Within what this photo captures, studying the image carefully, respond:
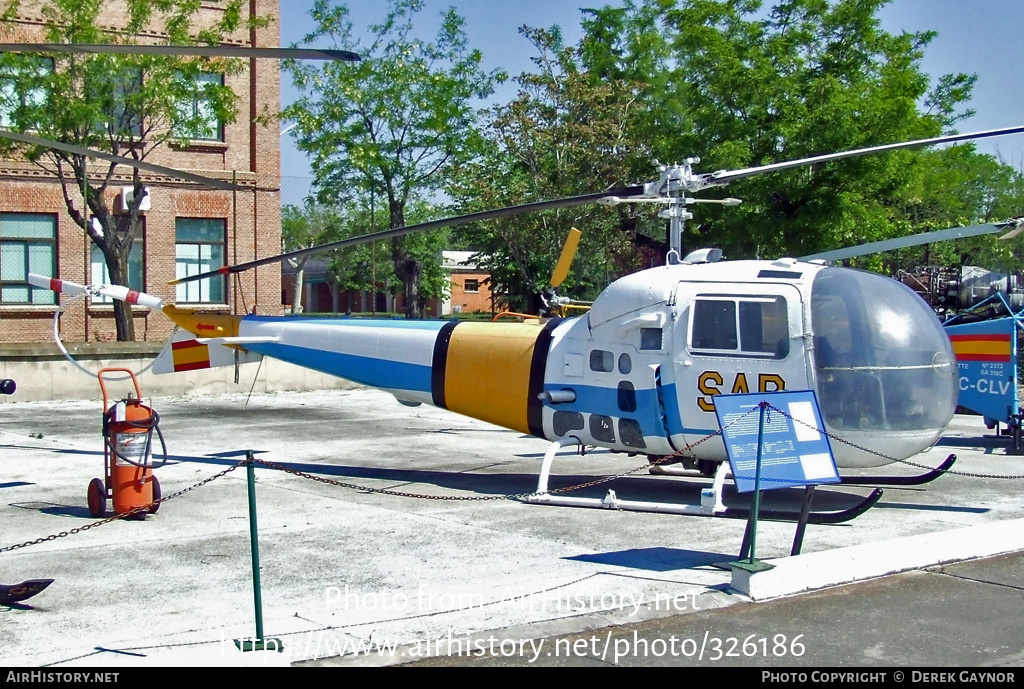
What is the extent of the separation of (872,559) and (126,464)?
6611mm

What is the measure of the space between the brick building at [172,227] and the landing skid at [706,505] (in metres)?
17.9

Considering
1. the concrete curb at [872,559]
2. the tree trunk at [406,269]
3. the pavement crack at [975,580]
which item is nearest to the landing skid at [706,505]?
the concrete curb at [872,559]

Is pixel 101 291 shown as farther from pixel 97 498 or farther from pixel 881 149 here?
pixel 881 149

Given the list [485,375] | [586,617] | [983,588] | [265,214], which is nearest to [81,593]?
[586,617]

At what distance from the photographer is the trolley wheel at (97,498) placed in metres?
9.98

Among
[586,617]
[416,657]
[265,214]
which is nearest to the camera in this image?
[416,657]

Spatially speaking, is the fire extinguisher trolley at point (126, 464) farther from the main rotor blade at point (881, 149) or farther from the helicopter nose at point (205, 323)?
the main rotor blade at point (881, 149)

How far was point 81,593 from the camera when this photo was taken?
7.44 meters

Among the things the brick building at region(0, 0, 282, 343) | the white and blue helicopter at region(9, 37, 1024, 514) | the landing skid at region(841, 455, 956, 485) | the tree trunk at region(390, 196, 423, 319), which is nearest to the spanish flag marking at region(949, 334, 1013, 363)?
the landing skid at region(841, 455, 956, 485)

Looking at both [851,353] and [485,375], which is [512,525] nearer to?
[485,375]

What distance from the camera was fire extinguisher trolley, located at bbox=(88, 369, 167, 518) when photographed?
32.5ft

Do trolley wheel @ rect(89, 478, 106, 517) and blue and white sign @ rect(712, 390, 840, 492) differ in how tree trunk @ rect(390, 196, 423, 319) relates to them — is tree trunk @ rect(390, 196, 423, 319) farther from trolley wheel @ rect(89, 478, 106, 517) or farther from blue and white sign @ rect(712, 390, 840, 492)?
blue and white sign @ rect(712, 390, 840, 492)

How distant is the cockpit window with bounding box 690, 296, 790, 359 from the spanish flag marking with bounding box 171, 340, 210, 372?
6.43m
